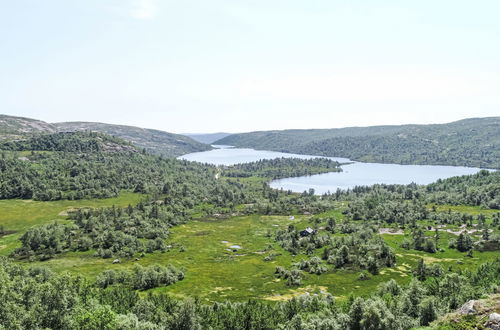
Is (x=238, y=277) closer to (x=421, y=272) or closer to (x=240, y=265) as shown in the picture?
(x=240, y=265)

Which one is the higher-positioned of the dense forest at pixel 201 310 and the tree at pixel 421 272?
the dense forest at pixel 201 310

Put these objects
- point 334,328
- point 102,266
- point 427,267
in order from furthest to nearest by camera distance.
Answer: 1. point 102,266
2. point 427,267
3. point 334,328

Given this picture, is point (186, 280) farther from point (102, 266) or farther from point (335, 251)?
point (335, 251)

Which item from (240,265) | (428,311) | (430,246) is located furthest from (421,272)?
(240,265)

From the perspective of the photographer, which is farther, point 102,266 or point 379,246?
point 379,246

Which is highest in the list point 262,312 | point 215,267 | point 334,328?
point 334,328

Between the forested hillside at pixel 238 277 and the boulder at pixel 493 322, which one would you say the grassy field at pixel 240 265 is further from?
the boulder at pixel 493 322

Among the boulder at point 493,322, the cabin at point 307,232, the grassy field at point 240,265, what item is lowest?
the grassy field at point 240,265

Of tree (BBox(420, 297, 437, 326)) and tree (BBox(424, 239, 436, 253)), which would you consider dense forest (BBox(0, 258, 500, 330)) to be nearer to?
tree (BBox(420, 297, 437, 326))

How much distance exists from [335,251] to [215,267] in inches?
2256

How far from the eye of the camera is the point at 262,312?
87.7m

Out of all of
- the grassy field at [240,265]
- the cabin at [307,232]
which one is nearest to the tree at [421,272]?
the grassy field at [240,265]

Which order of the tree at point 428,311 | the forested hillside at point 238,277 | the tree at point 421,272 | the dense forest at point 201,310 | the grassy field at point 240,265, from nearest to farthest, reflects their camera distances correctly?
the dense forest at point 201,310, the forested hillside at point 238,277, the tree at point 428,311, the grassy field at point 240,265, the tree at point 421,272

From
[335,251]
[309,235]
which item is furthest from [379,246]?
[309,235]
